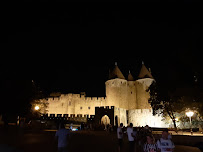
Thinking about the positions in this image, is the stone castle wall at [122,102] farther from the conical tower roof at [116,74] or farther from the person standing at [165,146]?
the person standing at [165,146]

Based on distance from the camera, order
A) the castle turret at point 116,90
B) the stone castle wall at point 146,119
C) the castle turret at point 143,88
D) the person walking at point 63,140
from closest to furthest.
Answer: the person walking at point 63,140 < the stone castle wall at point 146,119 < the castle turret at point 116,90 < the castle turret at point 143,88

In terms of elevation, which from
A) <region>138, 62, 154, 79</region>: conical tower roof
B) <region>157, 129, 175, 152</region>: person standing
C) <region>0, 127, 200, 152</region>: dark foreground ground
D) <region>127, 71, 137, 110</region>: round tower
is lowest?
<region>0, 127, 200, 152</region>: dark foreground ground

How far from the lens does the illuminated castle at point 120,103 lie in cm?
3012

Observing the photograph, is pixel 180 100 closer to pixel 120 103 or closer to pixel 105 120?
pixel 105 120

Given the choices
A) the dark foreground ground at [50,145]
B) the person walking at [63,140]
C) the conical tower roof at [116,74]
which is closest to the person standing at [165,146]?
the person walking at [63,140]

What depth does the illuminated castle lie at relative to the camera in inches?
1186

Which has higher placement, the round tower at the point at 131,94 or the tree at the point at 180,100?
the round tower at the point at 131,94

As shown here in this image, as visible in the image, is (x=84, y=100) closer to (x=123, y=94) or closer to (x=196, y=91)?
(x=123, y=94)

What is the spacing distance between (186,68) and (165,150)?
1144cm

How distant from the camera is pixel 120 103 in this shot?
37.4 metres

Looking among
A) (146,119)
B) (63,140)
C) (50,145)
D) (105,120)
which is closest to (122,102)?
(146,119)

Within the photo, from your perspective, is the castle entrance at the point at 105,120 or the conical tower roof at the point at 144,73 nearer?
the castle entrance at the point at 105,120

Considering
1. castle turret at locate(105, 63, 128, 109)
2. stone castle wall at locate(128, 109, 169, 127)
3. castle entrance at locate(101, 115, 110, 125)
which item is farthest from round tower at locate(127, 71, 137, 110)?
castle entrance at locate(101, 115, 110, 125)

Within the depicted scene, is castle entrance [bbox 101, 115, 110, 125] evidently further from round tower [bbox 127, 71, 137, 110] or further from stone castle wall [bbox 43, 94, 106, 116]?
stone castle wall [bbox 43, 94, 106, 116]
